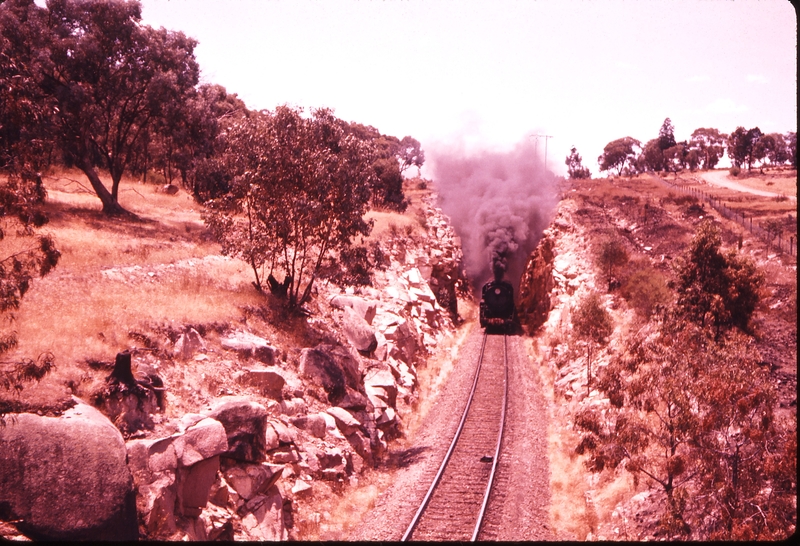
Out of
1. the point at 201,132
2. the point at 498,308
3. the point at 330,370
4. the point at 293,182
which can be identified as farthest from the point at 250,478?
the point at 201,132

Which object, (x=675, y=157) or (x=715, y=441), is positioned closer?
(x=715, y=441)

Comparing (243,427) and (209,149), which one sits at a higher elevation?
(209,149)

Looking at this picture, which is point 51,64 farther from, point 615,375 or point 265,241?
point 615,375

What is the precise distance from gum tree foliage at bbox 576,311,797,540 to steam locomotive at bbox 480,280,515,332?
2409 centimetres

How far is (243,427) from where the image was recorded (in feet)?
42.3

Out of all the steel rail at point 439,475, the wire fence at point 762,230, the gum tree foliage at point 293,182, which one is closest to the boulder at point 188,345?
the gum tree foliage at point 293,182

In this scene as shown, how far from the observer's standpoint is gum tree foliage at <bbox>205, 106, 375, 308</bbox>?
70.4 feet

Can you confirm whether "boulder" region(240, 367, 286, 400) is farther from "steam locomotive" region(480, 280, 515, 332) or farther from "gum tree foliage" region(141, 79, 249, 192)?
"steam locomotive" region(480, 280, 515, 332)

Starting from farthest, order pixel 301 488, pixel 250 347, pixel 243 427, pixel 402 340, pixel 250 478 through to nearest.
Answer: pixel 402 340 < pixel 250 347 < pixel 301 488 < pixel 243 427 < pixel 250 478

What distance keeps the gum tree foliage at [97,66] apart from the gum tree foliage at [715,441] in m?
27.3

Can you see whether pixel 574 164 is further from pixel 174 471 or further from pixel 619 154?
pixel 174 471

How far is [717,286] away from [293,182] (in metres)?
15.9

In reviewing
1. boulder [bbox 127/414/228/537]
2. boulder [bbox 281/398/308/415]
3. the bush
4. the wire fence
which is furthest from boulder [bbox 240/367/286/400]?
the wire fence

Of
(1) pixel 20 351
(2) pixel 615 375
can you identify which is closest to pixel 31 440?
(1) pixel 20 351
